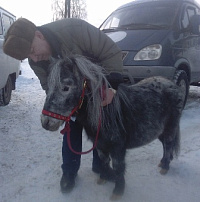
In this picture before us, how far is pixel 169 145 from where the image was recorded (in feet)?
10.2

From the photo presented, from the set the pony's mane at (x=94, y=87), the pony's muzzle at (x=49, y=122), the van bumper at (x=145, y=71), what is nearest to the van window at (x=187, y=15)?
the van bumper at (x=145, y=71)

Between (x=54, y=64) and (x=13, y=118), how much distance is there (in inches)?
137

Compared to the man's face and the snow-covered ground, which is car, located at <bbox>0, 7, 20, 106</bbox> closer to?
the snow-covered ground

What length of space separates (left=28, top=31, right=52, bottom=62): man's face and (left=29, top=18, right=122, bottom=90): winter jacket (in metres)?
0.04

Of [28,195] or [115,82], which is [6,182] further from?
[115,82]

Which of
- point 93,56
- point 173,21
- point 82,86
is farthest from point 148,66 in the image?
point 82,86

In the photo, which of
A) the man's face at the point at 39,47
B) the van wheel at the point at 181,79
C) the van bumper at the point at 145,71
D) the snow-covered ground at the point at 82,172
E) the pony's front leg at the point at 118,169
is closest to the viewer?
the man's face at the point at 39,47

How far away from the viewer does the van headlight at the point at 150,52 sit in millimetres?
4383

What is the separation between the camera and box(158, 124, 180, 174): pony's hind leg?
10.0ft

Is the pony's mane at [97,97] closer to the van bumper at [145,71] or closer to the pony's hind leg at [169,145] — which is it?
the pony's hind leg at [169,145]

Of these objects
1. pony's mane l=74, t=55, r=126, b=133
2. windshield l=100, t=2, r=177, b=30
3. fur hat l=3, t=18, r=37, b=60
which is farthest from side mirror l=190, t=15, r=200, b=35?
fur hat l=3, t=18, r=37, b=60

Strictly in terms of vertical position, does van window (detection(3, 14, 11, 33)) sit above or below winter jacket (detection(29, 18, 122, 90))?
below

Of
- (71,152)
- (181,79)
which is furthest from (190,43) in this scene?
(71,152)

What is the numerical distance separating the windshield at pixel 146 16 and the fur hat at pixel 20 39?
3.29m
